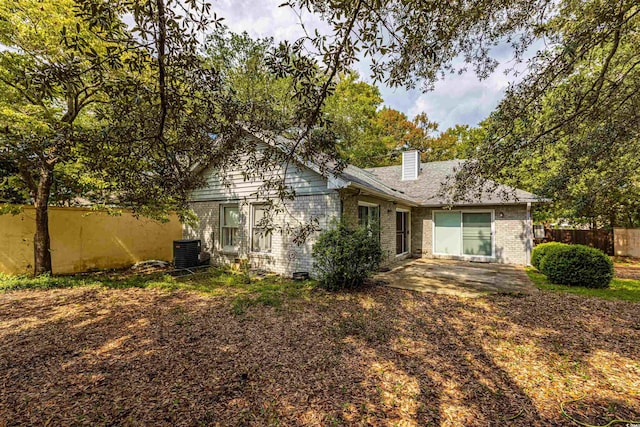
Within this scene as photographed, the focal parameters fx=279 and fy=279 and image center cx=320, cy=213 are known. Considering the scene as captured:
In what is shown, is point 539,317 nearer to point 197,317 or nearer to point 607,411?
point 607,411

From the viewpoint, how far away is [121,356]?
142 inches

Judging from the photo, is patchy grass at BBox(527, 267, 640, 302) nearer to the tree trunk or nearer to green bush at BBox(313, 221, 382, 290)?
green bush at BBox(313, 221, 382, 290)

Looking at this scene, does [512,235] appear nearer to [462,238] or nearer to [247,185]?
[462,238]

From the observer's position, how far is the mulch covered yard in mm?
2604

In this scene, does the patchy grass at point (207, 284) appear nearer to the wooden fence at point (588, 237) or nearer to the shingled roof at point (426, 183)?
the shingled roof at point (426, 183)

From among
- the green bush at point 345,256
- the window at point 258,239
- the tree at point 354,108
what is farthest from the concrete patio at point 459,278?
the tree at point 354,108

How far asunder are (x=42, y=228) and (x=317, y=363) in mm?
8699

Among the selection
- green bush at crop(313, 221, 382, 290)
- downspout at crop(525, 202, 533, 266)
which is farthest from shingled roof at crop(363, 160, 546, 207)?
green bush at crop(313, 221, 382, 290)

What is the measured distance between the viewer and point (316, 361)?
3.50m

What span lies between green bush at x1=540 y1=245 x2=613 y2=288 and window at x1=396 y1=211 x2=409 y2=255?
5.23m

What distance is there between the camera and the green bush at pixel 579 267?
7.08 metres

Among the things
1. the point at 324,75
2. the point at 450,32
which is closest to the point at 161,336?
the point at 324,75

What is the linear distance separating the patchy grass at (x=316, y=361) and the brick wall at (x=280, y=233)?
234cm

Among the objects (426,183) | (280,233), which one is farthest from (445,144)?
(280,233)
